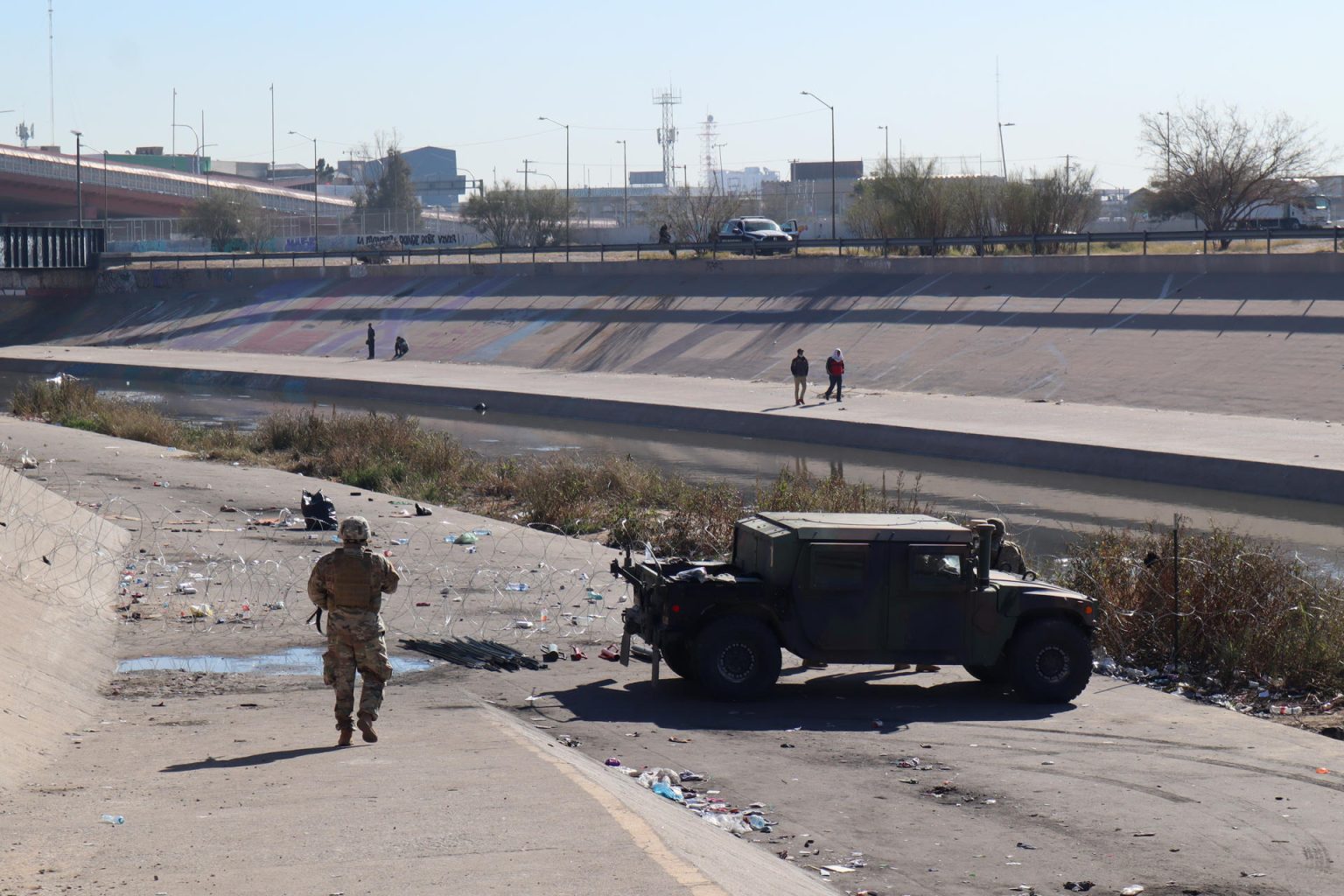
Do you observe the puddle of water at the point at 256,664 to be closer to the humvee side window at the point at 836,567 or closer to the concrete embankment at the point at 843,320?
the humvee side window at the point at 836,567

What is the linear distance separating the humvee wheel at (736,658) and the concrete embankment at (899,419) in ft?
53.4

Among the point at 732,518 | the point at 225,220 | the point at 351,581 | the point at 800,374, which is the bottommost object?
the point at 732,518

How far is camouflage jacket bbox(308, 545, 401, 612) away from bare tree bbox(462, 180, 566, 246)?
94.9 m

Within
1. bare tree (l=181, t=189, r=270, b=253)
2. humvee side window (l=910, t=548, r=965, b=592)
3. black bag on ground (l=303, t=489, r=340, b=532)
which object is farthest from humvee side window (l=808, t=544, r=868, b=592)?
bare tree (l=181, t=189, r=270, b=253)

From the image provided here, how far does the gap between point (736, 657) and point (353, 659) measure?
322cm

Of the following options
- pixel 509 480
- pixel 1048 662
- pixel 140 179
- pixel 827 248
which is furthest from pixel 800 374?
pixel 140 179

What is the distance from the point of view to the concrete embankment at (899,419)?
26.6 metres

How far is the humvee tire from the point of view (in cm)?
1132

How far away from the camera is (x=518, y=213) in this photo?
105 metres

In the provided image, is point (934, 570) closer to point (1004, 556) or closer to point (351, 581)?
point (1004, 556)

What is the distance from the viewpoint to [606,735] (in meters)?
10.5

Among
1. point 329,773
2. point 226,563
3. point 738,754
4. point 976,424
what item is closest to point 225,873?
point 329,773

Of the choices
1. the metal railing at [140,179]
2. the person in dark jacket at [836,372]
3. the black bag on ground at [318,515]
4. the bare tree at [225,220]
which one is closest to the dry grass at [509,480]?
the black bag on ground at [318,515]

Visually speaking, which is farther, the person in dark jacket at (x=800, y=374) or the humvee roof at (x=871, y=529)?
the person in dark jacket at (x=800, y=374)
